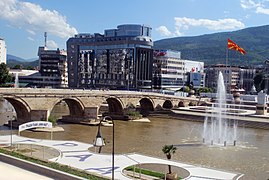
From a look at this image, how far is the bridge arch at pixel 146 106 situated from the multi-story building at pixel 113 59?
49107mm

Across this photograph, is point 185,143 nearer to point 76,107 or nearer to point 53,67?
point 76,107

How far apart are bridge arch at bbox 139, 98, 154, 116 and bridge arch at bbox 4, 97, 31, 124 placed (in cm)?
2705

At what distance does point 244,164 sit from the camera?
27.1 metres

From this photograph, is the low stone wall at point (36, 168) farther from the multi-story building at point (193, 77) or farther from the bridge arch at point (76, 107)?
the multi-story building at point (193, 77)

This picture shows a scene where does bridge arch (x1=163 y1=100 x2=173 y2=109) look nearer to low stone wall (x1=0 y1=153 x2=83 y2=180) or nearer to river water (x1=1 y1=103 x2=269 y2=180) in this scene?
river water (x1=1 y1=103 x2=269 y2=180)

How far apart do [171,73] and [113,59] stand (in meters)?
21.9

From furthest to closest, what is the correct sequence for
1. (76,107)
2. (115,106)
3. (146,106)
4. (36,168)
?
(146,106), (115,106), (76,107), (36,168)

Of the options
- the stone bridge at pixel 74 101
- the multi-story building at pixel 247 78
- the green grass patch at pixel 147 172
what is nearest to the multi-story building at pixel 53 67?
the stone bridge at pixel 74 101

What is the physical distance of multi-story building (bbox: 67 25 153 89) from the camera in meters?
118

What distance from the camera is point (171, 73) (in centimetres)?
12712

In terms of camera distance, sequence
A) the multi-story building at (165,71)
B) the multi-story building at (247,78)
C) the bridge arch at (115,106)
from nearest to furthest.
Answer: the bridge arch at (115,106)
the multi-story building at (165,71)
the multi-story building at (247,78)

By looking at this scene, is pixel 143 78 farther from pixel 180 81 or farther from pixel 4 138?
pixel 4 138

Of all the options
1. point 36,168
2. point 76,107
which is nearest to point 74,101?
point 76,107

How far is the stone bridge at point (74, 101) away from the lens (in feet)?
137
